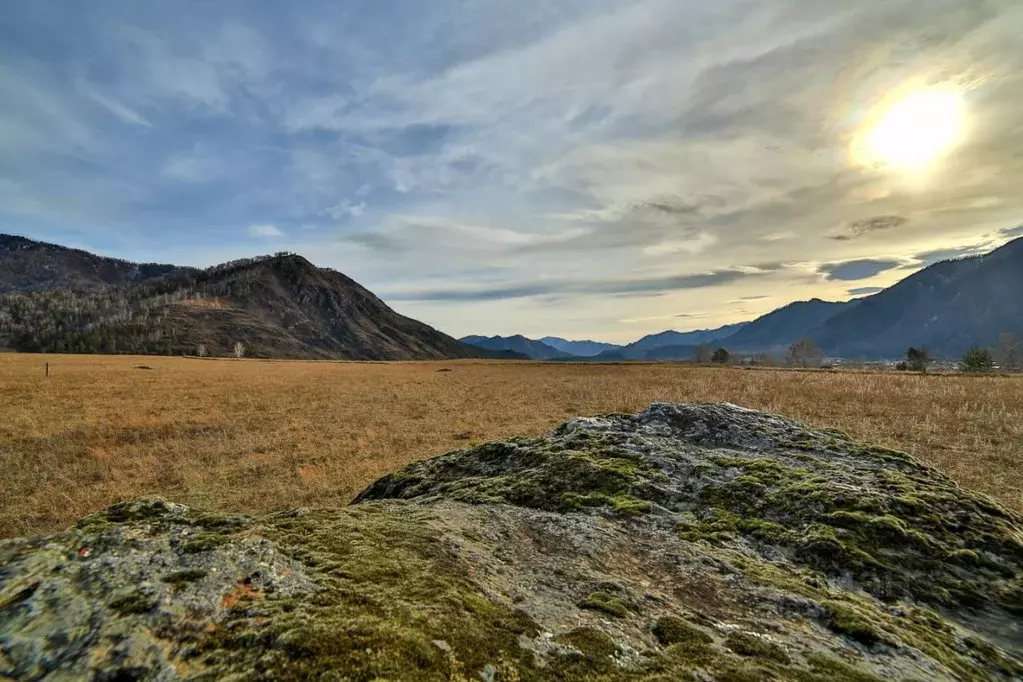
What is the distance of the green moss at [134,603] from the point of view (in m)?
3.32

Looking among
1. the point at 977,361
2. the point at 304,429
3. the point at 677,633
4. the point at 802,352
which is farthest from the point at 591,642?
the point at 802,352

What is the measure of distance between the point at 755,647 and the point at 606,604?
45.7 inches

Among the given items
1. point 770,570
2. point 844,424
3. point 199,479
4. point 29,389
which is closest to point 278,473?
point 199,479

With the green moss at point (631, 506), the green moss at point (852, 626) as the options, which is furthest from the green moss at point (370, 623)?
the green moss at point (631, 506)

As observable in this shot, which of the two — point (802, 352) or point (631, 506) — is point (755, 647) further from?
point (802, 352)

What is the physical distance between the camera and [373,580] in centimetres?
414

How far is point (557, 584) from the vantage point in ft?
15.5

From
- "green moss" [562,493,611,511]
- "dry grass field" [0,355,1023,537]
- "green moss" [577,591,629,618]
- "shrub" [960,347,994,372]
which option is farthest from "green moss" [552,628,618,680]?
"shrub" [960,347,994,372]

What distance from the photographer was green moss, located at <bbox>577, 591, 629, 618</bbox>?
4.24 m

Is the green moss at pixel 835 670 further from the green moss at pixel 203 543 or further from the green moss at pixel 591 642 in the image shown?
the green moss at pixel 203 543

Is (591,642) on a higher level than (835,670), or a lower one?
higher

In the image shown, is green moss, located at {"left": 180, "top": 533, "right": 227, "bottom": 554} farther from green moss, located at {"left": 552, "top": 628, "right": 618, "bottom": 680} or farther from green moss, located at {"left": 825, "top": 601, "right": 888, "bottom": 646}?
green moss, located at {"left": 825, "top": 601, "right": 888, "bottom": 646}

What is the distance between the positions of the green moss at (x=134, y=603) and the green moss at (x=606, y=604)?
10.5 feet

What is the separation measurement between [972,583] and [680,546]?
10.6ft
